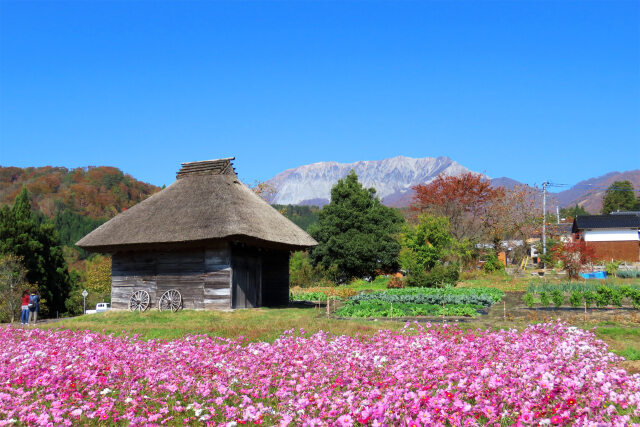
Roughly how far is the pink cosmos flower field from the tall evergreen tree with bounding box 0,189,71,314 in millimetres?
30159

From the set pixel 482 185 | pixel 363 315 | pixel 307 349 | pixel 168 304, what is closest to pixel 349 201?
pixel 482 185

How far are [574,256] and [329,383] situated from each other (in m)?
31.7

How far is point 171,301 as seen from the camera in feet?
73.8

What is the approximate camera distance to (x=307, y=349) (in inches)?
326

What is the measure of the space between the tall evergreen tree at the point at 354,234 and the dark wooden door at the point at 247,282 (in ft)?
59.6

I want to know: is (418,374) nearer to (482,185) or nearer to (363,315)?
(363,315)

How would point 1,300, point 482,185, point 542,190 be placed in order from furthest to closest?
point 542,190
point 482,185
point 1,300

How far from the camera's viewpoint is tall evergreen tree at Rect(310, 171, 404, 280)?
42.1 m

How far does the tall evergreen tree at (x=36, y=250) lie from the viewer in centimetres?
3625

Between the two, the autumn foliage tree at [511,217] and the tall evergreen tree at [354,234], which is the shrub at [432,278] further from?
the autumn foliage tree at [511,217]

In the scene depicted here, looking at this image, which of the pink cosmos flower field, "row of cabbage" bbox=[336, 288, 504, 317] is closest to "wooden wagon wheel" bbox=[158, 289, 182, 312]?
"row of cabbage" bbox=[336, 288, 504, 317]

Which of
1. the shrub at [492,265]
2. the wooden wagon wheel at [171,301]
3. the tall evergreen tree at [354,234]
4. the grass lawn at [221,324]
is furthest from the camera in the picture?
the tall evergreen tree at [354,234]

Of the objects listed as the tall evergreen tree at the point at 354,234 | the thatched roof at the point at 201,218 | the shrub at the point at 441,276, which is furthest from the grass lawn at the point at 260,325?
the tall evergreen tree at the point at 354,234

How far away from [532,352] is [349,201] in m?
37.2
